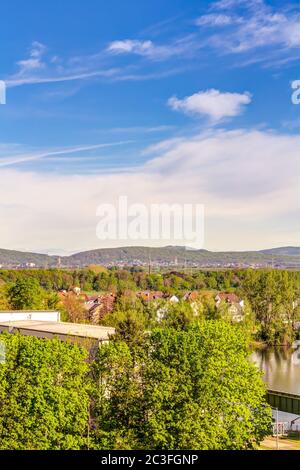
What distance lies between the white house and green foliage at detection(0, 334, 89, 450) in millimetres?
18948

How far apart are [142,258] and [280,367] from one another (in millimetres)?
127591

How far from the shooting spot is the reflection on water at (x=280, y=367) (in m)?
33.8

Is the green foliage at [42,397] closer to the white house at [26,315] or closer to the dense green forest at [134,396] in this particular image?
the dense green forest at [134,396]

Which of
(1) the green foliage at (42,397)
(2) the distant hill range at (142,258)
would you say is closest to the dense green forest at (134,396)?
(1) the green foliage at (42,397)

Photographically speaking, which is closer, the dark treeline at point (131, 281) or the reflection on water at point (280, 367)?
the reflection on water at point (280, 367)

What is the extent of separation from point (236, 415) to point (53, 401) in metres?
5.19

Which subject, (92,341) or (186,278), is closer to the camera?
(92,341)

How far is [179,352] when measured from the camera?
1745 centimetres

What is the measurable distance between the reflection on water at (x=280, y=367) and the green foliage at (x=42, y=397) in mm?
18364

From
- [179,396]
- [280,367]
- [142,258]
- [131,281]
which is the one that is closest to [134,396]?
[179,396]

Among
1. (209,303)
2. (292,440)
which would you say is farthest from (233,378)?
(209,303)

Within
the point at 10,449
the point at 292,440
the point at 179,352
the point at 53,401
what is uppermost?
the point at 179,352
